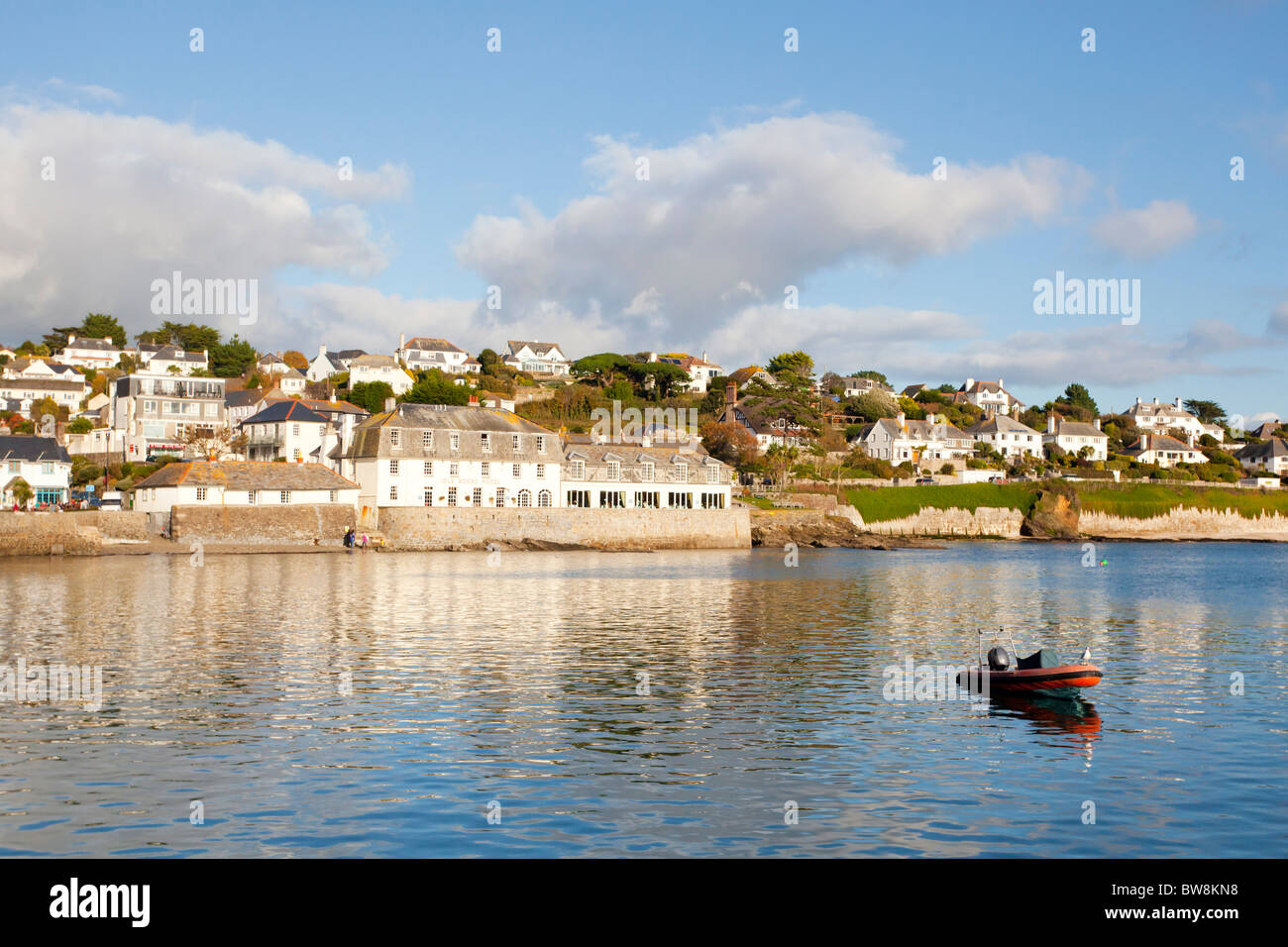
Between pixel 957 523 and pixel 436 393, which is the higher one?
pixel 436 393

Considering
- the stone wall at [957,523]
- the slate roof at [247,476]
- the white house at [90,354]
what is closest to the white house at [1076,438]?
the stone wall at [957,523]

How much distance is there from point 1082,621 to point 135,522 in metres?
62.1

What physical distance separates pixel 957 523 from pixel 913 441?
1304 inches

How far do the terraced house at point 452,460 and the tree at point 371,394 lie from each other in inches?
1282

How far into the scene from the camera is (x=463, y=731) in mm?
21078

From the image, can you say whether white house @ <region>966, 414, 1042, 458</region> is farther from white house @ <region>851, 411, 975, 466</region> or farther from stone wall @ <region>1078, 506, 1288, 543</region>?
stone wall @ <region>1078, 506, 1288, 543</region>

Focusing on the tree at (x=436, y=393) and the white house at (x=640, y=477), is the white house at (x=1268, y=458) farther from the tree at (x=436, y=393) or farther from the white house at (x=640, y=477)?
the tree at (x=436, y=393)

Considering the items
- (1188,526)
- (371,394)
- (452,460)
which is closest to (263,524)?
(452,460)

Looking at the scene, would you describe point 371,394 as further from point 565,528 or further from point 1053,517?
point 1053,517

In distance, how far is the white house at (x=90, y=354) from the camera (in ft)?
518

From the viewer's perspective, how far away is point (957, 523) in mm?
119625

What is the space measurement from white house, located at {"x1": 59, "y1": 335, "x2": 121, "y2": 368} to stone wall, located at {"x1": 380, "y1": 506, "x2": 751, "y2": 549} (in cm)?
9846

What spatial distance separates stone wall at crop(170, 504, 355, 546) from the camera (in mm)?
74625
